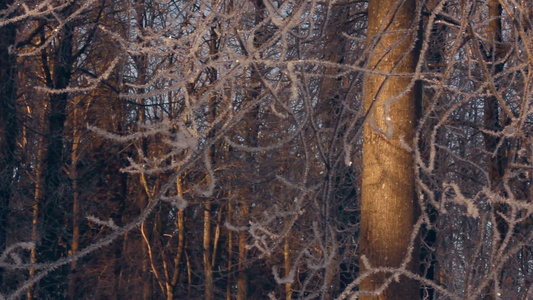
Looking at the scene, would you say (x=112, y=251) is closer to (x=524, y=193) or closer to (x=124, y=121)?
(x=124, y=121)

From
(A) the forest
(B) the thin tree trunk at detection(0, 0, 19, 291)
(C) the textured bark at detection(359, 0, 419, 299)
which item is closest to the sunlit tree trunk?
(A) the forest

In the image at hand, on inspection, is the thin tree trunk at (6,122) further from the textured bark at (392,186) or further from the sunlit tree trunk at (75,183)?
the sunlit tree trunk at (75,183)

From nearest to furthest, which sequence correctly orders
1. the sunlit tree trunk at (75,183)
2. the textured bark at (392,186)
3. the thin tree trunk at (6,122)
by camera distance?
the textured bark at (392,186)
the thin tree trunk at (6,122)
the sunlit tree trunk at (75,183)

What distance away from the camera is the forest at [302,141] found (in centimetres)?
253

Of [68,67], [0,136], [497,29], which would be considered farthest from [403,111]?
[68,67]

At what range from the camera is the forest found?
2.53 m

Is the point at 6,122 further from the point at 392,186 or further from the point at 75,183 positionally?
the point at 75,183

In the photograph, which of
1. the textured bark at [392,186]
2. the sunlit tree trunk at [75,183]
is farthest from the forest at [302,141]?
the sunlit tree trunk at [75,183]

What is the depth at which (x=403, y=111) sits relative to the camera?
362 centimetres

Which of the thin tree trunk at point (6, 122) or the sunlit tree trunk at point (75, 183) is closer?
the thin tree trunk at point (6, 122)

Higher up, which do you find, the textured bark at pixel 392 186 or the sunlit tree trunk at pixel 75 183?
the textured bark at pixel 392 186

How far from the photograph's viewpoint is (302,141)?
2516 mm

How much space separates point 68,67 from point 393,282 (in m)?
10.3

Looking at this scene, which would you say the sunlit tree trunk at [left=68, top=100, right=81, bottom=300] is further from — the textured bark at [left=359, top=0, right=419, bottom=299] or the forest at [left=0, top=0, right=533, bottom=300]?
the textured bark at [left=359, top=0, right=419, bottom=299]
